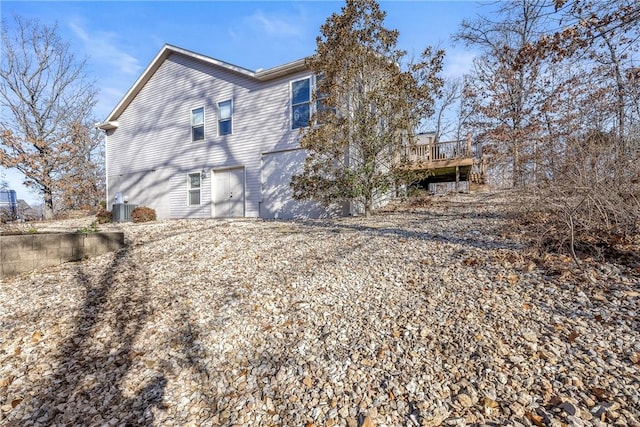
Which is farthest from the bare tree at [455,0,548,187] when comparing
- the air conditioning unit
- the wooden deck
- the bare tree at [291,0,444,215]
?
the air conditioning unit

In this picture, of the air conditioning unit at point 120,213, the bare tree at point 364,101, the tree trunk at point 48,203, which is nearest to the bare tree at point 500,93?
the bare tree at point 364,101

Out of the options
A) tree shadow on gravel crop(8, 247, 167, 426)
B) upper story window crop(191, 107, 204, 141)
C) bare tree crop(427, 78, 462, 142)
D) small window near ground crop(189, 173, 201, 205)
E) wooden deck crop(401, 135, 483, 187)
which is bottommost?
tree shadow on gravel crop(8, 247, 167, 426)

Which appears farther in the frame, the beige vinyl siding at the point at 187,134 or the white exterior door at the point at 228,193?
the white exterior door at the point at 228,193

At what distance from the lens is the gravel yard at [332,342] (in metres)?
1.85

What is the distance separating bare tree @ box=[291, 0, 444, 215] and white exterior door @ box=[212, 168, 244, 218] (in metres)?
3.77

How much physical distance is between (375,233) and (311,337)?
3.29 meters

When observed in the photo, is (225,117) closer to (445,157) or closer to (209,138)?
(209,138)

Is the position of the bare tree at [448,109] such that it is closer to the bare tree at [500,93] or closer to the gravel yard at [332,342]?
the bare tree at [500,93]

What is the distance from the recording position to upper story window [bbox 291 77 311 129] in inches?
368

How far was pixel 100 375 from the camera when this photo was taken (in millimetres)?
2297

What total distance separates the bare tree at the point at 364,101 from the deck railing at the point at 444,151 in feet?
9.36

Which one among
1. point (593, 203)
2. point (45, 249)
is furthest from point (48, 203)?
point (593, 203)

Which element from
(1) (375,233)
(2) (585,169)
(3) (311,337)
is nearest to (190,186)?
(1) (375,233)

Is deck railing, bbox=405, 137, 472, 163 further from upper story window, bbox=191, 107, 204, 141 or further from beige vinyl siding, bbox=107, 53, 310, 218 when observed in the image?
upper story window, bbox=191, 107, 204, 141
